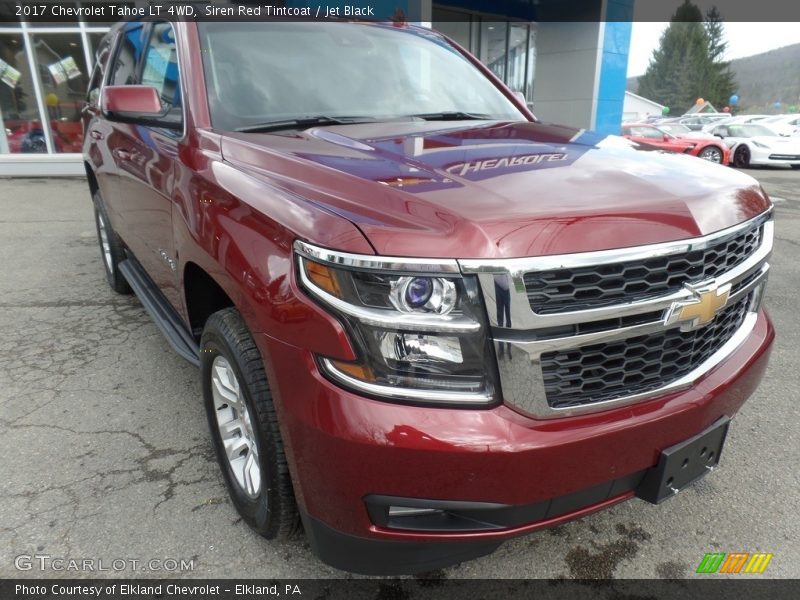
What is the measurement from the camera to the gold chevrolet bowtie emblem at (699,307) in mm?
1638

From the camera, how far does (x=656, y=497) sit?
176 cm

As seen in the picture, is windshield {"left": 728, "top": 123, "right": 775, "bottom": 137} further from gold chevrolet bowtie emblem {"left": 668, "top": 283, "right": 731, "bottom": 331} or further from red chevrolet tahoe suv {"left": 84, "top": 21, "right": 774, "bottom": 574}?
gold chevrolet bowtie emblem {"left": 668, "top": 283, "right": 731, "bottom": 331}

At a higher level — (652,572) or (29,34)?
(29,34)

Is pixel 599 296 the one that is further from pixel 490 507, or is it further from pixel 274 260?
pixel 274 260

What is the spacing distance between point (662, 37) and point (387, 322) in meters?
114

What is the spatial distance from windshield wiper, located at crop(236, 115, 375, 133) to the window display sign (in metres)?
12.7

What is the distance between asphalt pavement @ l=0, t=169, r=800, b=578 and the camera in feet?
6.84

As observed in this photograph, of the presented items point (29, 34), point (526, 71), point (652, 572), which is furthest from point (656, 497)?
point (526, 71)

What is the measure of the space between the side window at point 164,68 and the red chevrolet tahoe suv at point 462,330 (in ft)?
1.89

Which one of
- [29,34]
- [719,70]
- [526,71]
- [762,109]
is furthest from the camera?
[762,109]

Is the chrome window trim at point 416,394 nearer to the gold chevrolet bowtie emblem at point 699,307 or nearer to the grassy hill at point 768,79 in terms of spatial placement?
the gold chevrolet bowtie emblem at point 699,307

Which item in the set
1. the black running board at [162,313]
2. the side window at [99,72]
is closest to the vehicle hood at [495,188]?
the black running board at [162,313]

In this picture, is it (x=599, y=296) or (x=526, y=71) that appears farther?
(x=526, y=71)

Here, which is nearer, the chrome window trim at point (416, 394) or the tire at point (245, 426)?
the chrome window trim at point (416, 394)
